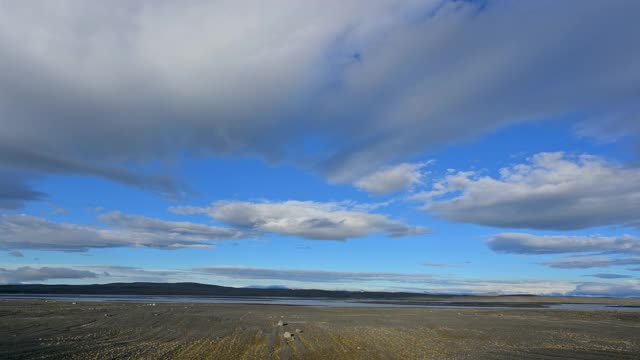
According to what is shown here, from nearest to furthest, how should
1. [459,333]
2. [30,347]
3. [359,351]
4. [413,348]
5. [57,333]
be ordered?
[30,347] < [359,351] < [413,348] < [57,333] < [459,333]

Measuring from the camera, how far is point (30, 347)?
22.7 meters

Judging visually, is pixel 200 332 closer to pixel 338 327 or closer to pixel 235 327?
pixel 235 327

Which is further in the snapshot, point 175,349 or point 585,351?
point 585,351

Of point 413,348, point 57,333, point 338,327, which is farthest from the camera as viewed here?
point 338,327

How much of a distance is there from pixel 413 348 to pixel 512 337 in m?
11.3

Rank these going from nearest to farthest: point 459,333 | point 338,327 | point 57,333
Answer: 1. point 57,333
2. point 459,333
3. point 338,327

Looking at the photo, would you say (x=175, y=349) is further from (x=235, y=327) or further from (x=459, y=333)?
(x=459, y=333)

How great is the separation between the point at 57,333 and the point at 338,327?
20.2 m

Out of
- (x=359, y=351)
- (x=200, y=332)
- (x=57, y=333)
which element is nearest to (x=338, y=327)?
(x=200, y=332)

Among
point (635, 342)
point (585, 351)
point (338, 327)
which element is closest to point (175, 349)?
point (338, 327)

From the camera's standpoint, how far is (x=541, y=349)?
88.8 ft

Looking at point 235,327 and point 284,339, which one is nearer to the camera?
point 284,339

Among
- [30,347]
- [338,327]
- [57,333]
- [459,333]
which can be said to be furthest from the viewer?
[338,327]

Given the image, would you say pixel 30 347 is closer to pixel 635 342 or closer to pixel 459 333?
pixel 459 333
